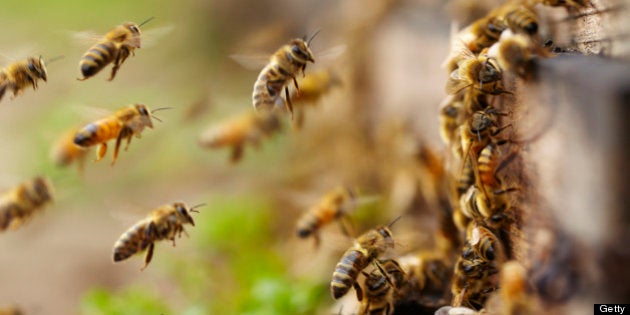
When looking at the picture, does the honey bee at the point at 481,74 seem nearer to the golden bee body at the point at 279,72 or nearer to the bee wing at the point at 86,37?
the golden bee body at the point at 279,72

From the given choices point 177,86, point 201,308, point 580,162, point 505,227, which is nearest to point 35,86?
point 201,308

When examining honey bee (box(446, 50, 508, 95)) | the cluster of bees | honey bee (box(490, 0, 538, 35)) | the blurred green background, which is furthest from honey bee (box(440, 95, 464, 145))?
the blurred green background

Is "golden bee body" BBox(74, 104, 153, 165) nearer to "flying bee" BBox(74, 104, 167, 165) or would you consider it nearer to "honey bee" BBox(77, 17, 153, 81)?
"flying bee" BBox(74, 104, 167, 165)

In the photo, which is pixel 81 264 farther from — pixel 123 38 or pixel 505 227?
pixel 505 227

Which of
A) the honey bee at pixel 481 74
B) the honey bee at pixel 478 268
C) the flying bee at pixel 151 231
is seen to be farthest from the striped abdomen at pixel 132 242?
the honey bee at pixel 481 74

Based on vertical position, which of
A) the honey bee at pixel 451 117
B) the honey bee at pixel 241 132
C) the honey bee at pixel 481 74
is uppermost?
the honey bee at pixel 241 132

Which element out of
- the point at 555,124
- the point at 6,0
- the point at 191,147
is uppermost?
the point at 6,0
